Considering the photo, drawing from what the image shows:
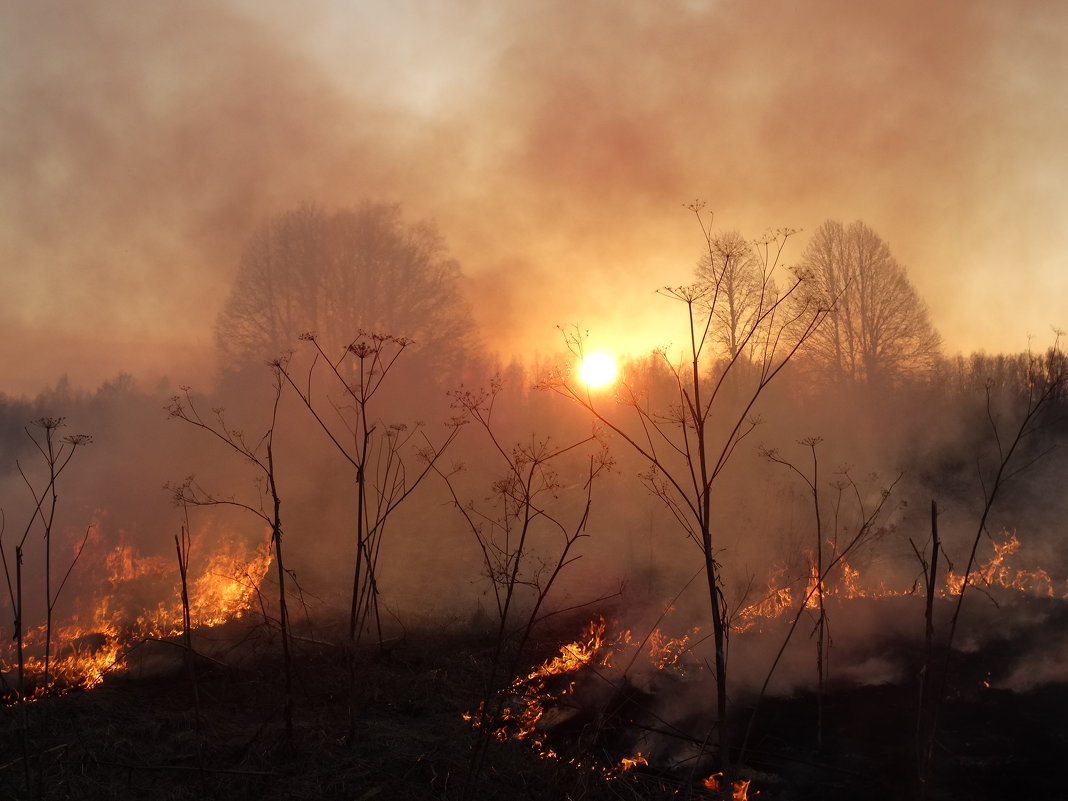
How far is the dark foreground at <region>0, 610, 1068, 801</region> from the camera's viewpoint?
203 inches

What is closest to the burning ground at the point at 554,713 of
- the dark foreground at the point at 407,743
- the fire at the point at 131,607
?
the dark foreground at the point at 407,743

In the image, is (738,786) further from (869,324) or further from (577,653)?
(869,324)

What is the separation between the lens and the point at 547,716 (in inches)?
322

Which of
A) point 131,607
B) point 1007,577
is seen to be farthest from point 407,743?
point 1007,577

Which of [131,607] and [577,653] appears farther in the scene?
[131,607]

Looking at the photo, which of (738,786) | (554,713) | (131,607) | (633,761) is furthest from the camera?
(131,607)

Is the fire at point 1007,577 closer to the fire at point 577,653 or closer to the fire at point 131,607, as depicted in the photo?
the fire at point 577,653

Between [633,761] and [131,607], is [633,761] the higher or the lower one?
the lower one

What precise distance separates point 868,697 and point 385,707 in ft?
19.7

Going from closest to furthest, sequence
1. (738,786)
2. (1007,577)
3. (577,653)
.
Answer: (738,786) < (577,653) < (1007,577)

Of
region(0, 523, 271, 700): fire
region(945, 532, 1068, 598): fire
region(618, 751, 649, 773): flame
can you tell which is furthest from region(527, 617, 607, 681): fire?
region(945, 532, 1068, 598): fire

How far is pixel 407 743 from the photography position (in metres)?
5.98

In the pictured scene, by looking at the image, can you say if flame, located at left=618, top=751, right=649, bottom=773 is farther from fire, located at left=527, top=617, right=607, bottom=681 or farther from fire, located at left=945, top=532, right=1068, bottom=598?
fire, located at left=945, top=532, right=1068, bottom=598

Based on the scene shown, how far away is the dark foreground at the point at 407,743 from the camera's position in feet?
17.0
